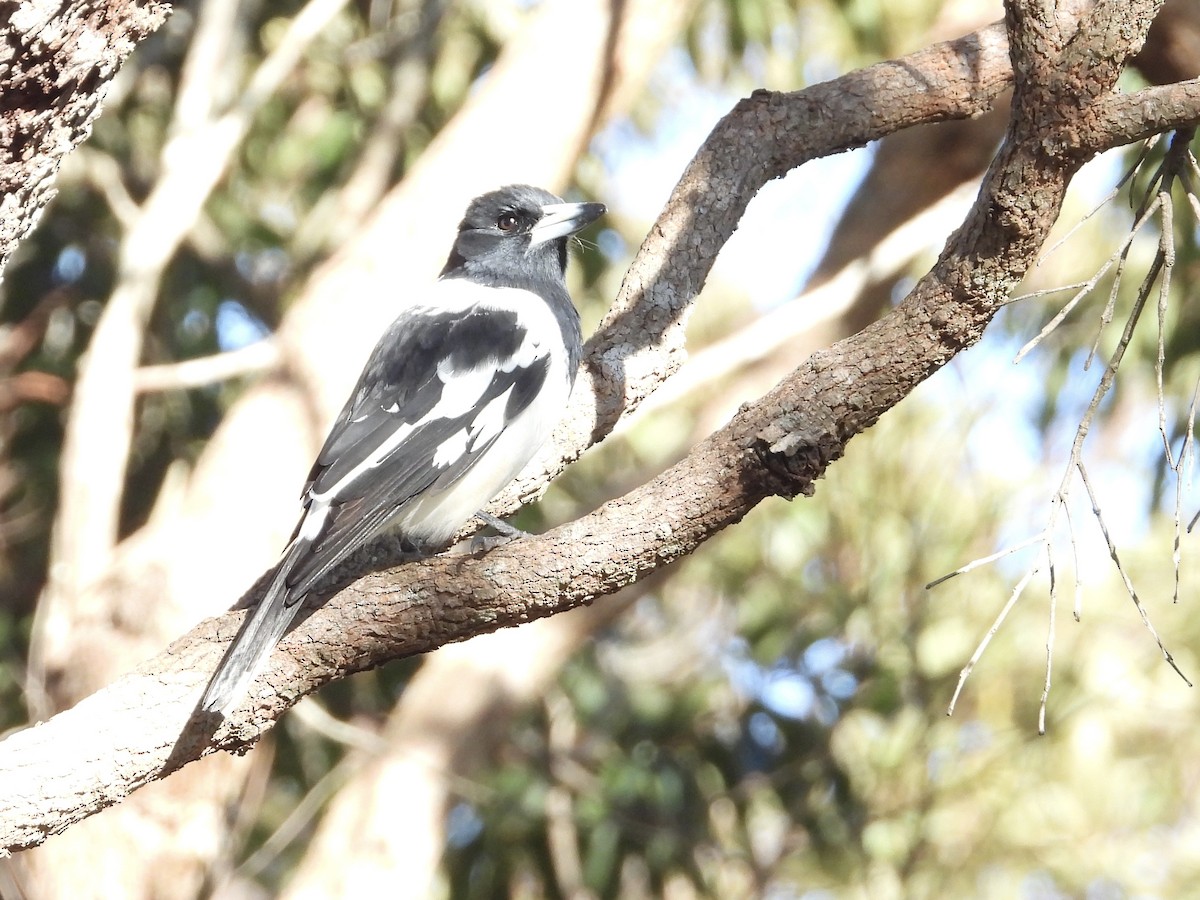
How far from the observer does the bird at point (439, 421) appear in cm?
246

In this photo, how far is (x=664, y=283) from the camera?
8.94ft

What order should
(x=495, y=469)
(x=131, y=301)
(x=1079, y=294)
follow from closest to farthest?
(x=1079, y=294) → (x=495, y=469) → (x=131, y=301)

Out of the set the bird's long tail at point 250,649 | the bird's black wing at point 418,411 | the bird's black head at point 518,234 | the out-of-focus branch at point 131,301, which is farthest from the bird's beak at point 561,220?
the out-of-focus branch at point 131,301

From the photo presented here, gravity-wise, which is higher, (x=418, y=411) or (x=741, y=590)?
(x=418, y=411)

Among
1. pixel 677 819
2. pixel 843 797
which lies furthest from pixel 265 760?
pixel 843 797

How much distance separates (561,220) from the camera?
128 inches

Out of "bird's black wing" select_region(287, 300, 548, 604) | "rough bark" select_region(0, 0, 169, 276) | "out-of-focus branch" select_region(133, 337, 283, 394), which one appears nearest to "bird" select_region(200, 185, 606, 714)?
"bird's black wing" select_region(287, 300, 548, 604)

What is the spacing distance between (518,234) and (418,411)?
701mm

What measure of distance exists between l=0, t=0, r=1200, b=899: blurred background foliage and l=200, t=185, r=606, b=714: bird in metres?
1.82

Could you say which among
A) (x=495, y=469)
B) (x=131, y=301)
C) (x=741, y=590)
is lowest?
(x=741, y=590)

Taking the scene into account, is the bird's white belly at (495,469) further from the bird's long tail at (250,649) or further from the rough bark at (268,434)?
the rough bark at (268,434)

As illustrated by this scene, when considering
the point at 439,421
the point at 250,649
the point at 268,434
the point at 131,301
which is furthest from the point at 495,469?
the point at 131,301

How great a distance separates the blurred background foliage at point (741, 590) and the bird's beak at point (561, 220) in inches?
60.8

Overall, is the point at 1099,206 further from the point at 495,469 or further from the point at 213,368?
the point at 213,368
